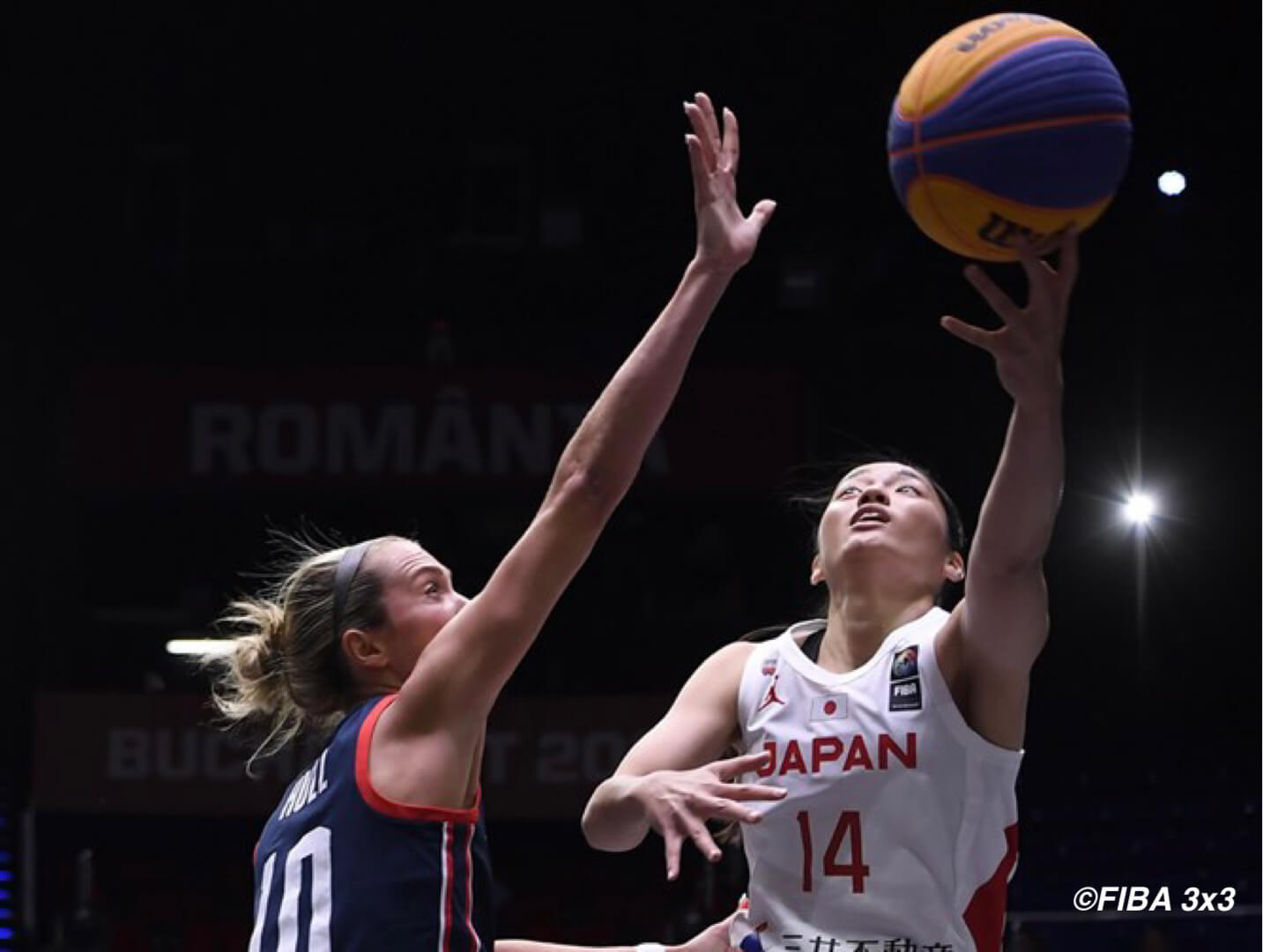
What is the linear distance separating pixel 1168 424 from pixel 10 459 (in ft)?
27.7

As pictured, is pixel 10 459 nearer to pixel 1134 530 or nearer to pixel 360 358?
pixel 360 358

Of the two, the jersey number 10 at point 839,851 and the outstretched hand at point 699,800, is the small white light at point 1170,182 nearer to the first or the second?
the jersey number 10 at point 839,851

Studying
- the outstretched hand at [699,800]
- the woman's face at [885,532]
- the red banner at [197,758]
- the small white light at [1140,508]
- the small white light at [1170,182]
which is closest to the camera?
the outstretched hand at [699,800]

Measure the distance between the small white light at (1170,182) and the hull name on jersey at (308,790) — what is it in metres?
11.2

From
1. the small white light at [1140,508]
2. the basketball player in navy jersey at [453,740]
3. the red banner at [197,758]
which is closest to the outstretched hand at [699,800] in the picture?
the basketball player in navy jersey at [453,740]

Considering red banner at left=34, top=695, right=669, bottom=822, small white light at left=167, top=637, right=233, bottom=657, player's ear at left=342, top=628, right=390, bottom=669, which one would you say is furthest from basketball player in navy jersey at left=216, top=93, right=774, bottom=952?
small white light at left=167, top=637, right=233, bottom=657

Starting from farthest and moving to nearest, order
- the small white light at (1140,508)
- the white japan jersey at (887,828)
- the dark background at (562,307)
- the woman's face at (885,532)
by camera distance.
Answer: the small white light at (1140,508)
the dark background at (562,307)
the woman's face at (885,532)
the white japan jersey at (887,828)

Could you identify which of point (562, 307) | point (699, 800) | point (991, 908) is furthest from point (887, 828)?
point (562, 307)

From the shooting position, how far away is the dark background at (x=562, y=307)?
1159 centimetres

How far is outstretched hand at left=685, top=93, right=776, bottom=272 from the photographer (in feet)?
9.46

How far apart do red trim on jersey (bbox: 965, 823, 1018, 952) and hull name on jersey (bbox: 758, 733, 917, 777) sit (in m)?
0.24

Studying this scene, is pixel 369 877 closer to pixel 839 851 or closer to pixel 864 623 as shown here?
pixel 839 851

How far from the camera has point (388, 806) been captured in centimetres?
280

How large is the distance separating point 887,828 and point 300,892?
42.8 inches
